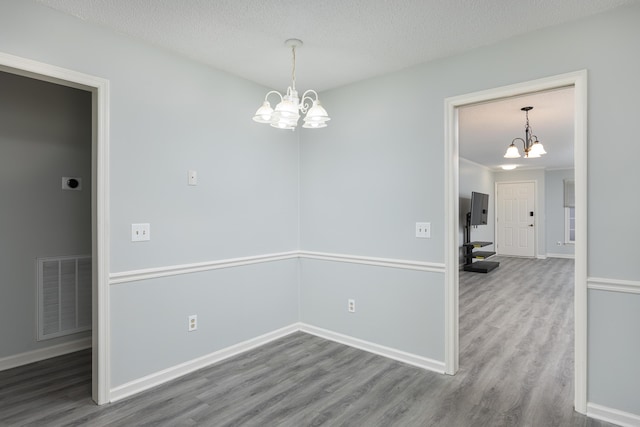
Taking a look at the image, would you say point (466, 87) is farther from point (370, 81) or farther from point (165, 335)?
point (165, 335)

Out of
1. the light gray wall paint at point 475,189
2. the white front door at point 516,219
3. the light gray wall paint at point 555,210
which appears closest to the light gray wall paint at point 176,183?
the light gray wall paint at point 475,189

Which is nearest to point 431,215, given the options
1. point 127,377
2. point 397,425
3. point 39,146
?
point 397,425

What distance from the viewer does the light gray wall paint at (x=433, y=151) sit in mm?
2105

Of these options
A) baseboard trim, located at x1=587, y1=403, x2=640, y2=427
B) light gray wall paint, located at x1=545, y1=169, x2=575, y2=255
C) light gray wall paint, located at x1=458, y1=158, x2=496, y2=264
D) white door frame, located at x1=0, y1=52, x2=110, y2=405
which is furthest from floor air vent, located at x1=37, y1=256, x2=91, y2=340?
light gray wall paint, located at x1=545, y1=169, x2=575, y2=255

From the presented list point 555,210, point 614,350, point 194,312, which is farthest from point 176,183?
point 555,210

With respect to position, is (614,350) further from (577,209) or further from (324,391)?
(324,391)

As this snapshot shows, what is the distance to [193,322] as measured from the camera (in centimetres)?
282

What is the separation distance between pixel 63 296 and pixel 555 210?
1096 centimetres

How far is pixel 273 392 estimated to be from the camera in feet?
8.14

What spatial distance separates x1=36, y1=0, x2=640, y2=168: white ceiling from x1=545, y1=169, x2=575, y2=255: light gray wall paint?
8.86m

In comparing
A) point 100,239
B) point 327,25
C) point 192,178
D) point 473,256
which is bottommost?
point 473,256

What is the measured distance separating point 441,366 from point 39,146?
3771mm

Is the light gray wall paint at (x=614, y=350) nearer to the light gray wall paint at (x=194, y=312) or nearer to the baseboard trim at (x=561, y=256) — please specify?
the light gray wall paint at (x=194, y=312)

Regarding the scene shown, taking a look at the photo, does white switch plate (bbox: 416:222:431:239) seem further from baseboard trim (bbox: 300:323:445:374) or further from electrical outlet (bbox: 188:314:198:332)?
electrical outlet (bbox: 188:314:198:332)
